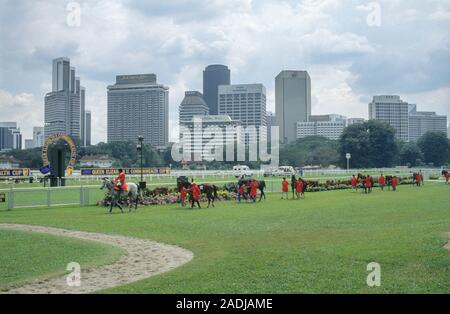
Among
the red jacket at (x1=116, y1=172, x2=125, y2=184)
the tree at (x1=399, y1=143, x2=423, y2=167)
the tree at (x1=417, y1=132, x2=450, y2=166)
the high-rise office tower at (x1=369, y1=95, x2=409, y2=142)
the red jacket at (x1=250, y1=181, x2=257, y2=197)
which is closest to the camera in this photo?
the red jacket at (x1=116, y1=172, x2=125, y2=184)

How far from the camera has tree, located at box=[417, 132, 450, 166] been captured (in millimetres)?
103500

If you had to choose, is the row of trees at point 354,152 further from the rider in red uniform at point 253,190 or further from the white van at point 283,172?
the rider in red uniform at point 253,190

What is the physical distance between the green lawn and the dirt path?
46 centimetres

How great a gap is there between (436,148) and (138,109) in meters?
106

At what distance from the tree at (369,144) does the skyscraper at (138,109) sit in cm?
9168

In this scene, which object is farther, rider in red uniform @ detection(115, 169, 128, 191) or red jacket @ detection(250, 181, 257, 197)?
red jacket @ detection(250, 181, 257, 197)

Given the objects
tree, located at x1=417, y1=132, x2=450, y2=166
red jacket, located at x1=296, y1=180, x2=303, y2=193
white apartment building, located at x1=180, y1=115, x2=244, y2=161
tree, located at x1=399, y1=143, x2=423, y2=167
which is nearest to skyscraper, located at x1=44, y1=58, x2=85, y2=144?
white apartment building, located at x1=180, y1=115, x2=244, y2=161

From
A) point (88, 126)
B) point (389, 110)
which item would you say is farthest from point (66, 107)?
point (389, 110)

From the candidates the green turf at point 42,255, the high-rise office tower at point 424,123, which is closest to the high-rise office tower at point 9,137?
the green turf at point 42,255

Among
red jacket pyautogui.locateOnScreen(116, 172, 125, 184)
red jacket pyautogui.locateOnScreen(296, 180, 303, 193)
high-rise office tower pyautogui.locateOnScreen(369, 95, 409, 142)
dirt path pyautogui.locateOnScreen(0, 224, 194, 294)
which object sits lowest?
dirt path pyautogui.locateOnScreen(0, 224, 194, 294)

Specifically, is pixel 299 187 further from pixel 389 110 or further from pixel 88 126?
pixel 88 126

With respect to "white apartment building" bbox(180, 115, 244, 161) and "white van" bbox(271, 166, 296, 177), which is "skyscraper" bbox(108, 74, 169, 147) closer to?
"white apartment building" bbox(180, 115, 244, 161)

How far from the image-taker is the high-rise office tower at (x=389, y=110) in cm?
11819
